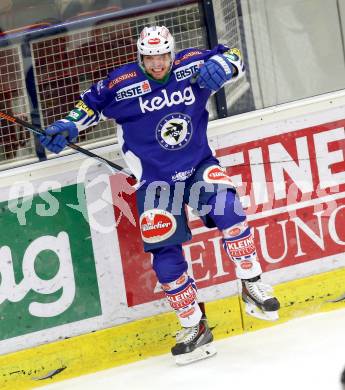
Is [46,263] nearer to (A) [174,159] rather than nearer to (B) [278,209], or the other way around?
(A) [174,159]

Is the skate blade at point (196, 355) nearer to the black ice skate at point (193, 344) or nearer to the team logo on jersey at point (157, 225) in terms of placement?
the black ice skate at point (193, 344)

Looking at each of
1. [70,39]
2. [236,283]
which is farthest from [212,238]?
[70,39]

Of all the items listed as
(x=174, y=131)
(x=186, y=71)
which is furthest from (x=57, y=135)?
(x=186, y=71)

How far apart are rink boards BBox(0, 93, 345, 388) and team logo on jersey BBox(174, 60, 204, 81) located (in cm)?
39

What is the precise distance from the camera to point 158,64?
17.1 feet

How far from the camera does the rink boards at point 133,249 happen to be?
17.7ft

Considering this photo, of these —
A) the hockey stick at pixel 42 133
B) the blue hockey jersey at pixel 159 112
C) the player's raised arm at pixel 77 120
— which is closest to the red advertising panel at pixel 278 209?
the hockey stick at pixel 42 133

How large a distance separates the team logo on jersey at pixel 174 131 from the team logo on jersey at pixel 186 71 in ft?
0.51

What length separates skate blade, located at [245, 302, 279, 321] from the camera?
5367mm

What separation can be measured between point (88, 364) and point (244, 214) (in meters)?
0.94

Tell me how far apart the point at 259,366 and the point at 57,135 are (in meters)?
1.26

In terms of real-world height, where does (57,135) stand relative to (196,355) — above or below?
above

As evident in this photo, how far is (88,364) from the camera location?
18.0ft

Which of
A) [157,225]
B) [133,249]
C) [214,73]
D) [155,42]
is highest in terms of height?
[155,42]
